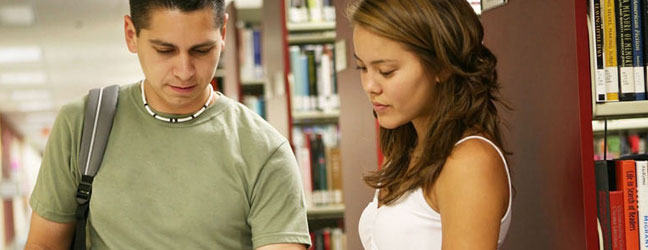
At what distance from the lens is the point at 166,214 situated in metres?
1.72

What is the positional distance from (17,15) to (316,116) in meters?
4.65

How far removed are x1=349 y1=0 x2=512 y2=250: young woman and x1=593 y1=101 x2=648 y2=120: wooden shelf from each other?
0.32 metres

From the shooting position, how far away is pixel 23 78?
1179 cm

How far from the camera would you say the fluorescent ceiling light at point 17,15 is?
7.59m

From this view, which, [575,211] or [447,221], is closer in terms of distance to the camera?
[447,221]

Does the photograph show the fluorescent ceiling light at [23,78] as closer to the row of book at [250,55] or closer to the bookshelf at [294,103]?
the row of book at [250,55]

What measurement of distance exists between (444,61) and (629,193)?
58cm

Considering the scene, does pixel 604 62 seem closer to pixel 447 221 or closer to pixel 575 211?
pixel 575 211

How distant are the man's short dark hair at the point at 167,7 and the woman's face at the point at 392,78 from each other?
38 cm

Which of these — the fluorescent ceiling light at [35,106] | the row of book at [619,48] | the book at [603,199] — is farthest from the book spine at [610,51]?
the fluorescent ceiling light at [35,106]

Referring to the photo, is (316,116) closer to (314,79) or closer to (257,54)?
(314,79)

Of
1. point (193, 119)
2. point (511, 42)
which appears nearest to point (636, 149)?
point (511, 42)

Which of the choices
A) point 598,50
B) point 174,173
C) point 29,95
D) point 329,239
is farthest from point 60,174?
point 29,95

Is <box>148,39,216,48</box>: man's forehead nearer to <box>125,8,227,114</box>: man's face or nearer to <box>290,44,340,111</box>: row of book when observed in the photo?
<box>125,8,227,114</box>: man's face
